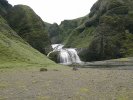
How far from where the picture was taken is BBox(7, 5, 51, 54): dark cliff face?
142 m

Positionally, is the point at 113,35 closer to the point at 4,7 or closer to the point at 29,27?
the point at 29,27

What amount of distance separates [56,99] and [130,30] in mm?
125953

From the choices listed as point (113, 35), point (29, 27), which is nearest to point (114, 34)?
point (113, 35)

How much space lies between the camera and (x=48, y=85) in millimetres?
37812

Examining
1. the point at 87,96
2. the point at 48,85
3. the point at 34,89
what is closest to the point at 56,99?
the point at 87,96

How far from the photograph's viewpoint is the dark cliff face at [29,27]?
14238 centimetres

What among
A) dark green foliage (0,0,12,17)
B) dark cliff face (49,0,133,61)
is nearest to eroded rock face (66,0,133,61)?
dark cliff face (49,0,133,61)

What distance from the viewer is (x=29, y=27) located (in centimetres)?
14550

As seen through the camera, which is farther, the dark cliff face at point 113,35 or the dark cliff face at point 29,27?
the dark cliff face at point 29,27

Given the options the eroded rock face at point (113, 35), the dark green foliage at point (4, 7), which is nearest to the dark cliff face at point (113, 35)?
the eroded rock face at point (113, 35)

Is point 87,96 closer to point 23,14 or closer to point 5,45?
point 5,45

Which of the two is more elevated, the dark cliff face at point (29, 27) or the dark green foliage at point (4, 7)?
the dark green foliage at point (4, 7)

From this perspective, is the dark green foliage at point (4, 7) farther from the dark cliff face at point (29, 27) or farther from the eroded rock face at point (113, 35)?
the eroded rock face at point (113, 35)

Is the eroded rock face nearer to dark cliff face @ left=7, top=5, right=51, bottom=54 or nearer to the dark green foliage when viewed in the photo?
dark cliff face @ left=7, top=5, right=51, bottom=54
